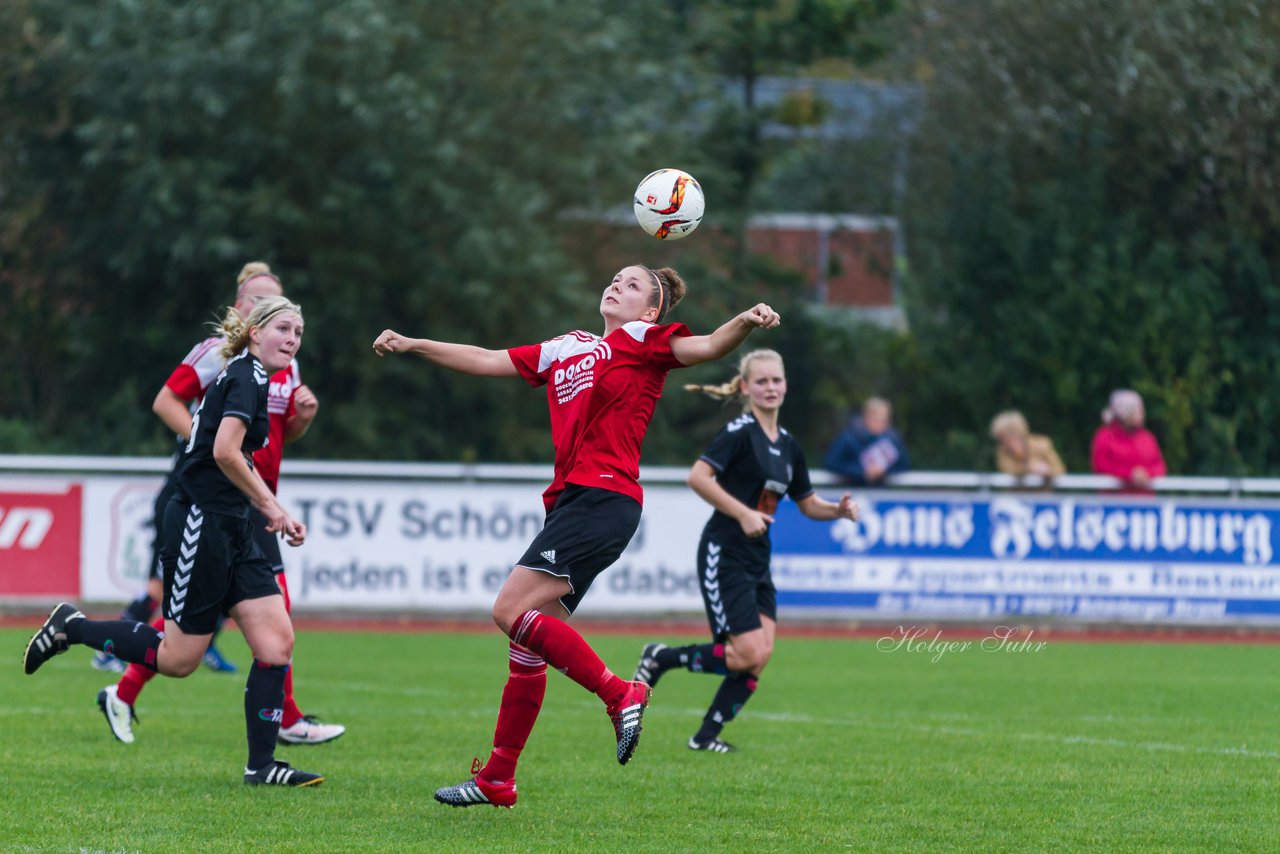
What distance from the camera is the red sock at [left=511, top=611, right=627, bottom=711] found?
19.8 ft

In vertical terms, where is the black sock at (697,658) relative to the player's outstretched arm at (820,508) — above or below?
below

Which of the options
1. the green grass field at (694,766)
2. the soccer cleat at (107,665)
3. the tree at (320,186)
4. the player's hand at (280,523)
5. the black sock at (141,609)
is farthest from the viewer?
the tree at (320,186)

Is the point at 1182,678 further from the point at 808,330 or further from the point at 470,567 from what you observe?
the point at 808,330

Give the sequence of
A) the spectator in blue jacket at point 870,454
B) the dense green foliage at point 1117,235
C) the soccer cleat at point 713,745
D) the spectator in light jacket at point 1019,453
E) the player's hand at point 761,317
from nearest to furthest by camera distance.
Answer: the player's hand at point 761,317
the soccer cleat at point 713,745
the spectator in blue jacket at point 870,454
the spectator in light jacket at point 1019,453
the dense green foliage at point 1117,235

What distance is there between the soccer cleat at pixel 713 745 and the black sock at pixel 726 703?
0.6 inches

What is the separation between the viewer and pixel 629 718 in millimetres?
5996

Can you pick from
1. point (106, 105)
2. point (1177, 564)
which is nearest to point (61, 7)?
point (106, 105)

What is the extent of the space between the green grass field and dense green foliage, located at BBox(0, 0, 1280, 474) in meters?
8.30

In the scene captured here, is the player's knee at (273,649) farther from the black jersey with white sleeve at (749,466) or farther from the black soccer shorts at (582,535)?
the black jersey with white sleeve at (749,466)

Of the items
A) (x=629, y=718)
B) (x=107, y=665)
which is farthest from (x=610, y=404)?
(x=107, y=665)

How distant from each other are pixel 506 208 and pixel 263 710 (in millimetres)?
14090

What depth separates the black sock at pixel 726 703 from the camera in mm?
8133

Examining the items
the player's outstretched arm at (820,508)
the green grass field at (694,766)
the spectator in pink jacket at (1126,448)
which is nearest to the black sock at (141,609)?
the green grass field at (694,766)

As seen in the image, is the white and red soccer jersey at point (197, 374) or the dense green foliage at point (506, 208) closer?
the white and red soccer jersey at point (197, 374)
